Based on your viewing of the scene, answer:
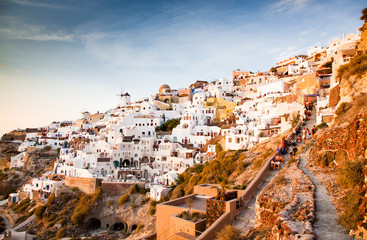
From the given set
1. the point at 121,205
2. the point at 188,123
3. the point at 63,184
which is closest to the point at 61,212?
the point at 63,184

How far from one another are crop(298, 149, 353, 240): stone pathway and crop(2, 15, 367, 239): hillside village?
33.3ft

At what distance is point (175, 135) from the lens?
133ft

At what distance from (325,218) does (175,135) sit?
34365mm

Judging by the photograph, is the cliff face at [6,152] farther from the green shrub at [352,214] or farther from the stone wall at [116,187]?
the green shrub at [352,214]

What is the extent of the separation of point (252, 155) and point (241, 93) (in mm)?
34539

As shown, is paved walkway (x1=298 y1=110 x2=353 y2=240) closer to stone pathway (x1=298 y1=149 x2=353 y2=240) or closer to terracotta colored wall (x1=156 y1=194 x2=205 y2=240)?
stone pathway (x1=298 y1=149 x2=353 y2=240)

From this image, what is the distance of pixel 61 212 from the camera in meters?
29.7

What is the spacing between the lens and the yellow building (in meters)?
45.3

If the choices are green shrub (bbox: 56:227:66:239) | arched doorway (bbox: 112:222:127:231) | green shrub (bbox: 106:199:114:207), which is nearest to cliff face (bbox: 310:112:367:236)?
arched doorway (bbox: 112:222:127:231)

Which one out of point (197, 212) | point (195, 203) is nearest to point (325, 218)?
point (197, 212)

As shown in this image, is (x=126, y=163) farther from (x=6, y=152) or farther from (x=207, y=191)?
(x=6, y=152)

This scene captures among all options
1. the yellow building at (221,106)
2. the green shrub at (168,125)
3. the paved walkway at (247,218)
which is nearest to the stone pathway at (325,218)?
the paved walkway at (247,218)

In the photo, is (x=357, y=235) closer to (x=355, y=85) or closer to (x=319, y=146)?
(x=319, y=146)

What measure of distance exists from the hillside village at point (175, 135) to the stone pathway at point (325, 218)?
10.2 m
